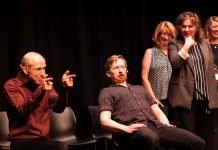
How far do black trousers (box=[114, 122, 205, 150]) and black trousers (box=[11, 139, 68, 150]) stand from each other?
0.51m

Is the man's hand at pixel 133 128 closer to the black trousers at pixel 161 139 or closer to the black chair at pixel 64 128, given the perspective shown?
the black trousers at pixel 161 139

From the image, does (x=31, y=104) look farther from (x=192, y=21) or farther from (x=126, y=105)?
(x=192, y=21)

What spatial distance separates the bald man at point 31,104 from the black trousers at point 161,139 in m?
0.56

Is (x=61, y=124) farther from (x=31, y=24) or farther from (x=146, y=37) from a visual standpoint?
(x=146, y=37)

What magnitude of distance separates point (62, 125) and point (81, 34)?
1200 millimetres

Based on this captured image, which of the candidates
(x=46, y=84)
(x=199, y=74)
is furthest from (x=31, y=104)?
(x=199, y=74)

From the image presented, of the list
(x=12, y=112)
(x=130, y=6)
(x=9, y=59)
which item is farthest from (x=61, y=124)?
(x=130, y=6)

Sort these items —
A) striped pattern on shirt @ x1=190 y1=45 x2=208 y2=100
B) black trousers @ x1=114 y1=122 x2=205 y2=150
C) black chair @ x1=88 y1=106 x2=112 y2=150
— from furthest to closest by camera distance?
black chair @ x1=88 y1=106 x2=112 y2=150 → striped pattern on shirt @ x1=190 y1=45 x2=208 y2=100 → black trousers @ x1=114 y1=122 x2=205 y2=150

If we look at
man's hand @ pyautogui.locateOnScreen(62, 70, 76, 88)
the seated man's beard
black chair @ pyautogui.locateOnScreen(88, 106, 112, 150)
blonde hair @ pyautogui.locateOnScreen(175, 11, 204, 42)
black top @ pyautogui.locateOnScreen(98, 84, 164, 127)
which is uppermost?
blonde hair @ pyautogui.locateOnScreen(175, 11, 204, 42)

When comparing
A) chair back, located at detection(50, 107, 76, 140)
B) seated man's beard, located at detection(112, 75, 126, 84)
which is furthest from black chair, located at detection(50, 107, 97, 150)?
seated man's beard, located at detection(112, 75, 126, 84)

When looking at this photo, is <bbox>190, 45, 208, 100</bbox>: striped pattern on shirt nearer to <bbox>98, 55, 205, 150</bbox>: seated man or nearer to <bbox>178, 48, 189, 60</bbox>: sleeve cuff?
<bbox>178, 48, 189, 60</bbox>: sleeve cuff

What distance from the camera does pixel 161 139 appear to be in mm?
3443

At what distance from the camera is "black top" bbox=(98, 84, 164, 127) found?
11.6ft

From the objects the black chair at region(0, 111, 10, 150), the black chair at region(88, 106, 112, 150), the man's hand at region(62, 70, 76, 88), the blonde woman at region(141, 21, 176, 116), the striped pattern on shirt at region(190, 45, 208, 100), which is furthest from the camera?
the black chair at region(88, 106, 112, 150)
